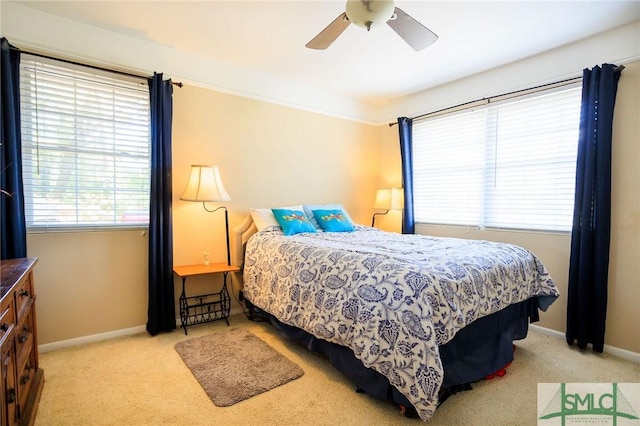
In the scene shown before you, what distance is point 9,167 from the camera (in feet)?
7.48

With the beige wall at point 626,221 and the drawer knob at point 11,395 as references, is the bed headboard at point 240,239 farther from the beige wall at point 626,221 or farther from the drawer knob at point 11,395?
the beige wall at point 626,221

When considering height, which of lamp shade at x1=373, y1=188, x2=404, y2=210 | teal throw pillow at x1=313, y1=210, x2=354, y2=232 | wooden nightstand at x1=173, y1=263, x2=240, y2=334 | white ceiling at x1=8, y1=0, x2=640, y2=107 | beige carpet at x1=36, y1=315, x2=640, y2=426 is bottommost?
beige carpet at x1=36, y1=315, x2=640, y2=426

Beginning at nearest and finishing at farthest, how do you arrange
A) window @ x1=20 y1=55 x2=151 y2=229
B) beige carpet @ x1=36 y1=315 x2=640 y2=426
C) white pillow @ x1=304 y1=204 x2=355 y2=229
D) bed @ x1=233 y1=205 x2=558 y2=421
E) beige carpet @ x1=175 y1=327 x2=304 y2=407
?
bed @ x1=233 y1=205 x2=558 y2=421 → beige carpet @ x1=36 y1=315 x2=640 y2=426 → beige carpet @ x1=175 y1=327 x2=304 y2=407 → window @ x1=20 y1=55 x2=151 y2=229 → white pillow @ x1=304 y1=204 x2=355 y2=229

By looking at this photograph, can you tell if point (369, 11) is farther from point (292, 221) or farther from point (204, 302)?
point (204, 302)

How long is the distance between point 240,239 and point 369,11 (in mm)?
2474

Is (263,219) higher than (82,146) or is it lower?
lower

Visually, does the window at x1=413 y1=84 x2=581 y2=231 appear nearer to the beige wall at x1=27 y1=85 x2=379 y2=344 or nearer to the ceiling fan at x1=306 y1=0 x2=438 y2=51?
the beige wall at x1=27 y1=85 x2=379 y2=344

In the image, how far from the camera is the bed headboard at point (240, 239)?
11.3ft

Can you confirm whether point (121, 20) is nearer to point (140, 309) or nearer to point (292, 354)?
point (140, 309)

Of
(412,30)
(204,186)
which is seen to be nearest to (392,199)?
(204,186)

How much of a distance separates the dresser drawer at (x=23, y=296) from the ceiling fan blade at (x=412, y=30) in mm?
2326

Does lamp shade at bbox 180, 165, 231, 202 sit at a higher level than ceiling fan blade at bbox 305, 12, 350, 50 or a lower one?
lower

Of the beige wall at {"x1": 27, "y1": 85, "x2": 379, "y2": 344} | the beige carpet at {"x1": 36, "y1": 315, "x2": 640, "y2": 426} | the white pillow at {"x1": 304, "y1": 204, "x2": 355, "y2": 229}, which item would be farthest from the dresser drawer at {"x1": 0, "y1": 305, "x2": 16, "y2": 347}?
the white pillow at {"x1": 304, "y1": 204, "x2": 355, "y2": 229}

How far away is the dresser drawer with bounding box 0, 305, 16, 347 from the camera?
1265mm
